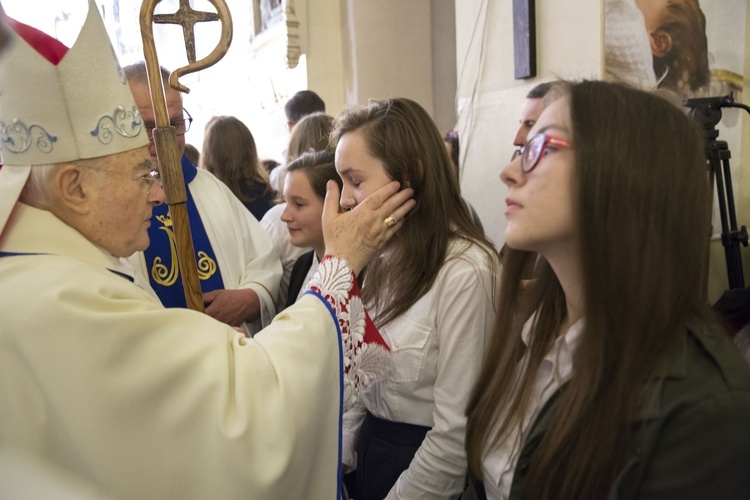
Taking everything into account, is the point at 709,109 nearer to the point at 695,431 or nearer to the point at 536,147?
the point at 536,147

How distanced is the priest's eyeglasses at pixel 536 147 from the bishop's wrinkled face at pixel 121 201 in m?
0.83

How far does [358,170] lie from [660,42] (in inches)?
63.9

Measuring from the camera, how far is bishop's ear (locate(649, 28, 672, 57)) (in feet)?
8.48

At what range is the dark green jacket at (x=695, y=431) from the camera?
95 centimetres

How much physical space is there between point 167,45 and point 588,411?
11144 mm

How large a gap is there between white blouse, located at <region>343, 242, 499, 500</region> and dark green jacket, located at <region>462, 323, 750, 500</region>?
21.8 inches

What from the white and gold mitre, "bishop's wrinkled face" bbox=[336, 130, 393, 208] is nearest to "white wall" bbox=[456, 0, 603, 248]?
"bishop's wrinkled face" bbox=[336, 130, 393, 208]

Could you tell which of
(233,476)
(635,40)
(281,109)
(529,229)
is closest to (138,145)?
(233,476)

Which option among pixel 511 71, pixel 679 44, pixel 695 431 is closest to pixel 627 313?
pixel 695 431

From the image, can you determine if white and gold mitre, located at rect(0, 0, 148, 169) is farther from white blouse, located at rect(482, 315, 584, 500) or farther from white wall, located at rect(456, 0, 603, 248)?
white wall, located at rect(456, 0, 603, 248)

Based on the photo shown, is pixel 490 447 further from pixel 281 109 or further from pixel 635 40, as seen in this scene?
pixel 281 109

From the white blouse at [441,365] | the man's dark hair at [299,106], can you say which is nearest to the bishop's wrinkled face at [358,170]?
the white blouse at [441,365]

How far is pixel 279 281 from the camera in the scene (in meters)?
2.49

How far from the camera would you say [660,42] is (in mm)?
2598
